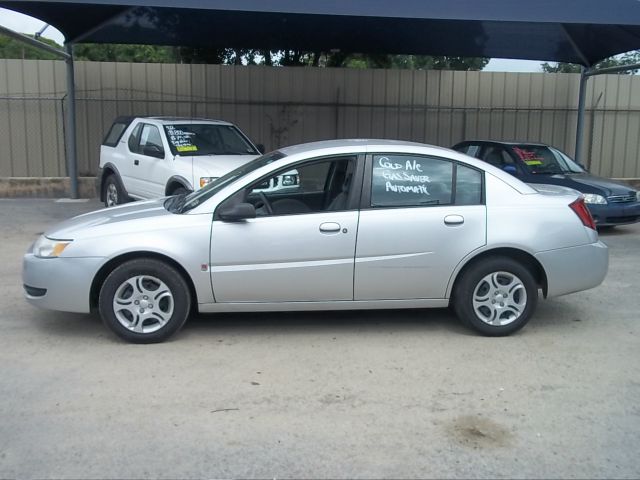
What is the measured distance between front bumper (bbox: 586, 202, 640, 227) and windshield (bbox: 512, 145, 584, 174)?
1.23 meters

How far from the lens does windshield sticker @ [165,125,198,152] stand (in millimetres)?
10047

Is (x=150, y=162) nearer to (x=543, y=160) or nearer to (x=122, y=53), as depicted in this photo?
(x=543, y=160)

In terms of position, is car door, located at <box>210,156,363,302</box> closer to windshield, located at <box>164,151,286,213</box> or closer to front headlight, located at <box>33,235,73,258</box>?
windshield, located at <box>164,151,286,213</box>

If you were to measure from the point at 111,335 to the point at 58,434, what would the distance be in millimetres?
1745

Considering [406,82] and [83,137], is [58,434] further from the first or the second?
[406,82]

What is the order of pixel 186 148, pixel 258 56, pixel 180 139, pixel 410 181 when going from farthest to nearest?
pixel 258 56 → pixel 180 139 → pixel 186 148 → pixel 410 181

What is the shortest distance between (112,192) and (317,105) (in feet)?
19.5

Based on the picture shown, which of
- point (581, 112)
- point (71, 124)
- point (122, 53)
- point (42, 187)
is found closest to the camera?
point (71, 124)

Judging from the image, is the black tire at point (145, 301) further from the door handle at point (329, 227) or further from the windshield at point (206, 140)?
the windshield at point (206, 140)

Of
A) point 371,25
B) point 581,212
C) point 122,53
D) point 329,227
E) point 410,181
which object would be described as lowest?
point 329,227

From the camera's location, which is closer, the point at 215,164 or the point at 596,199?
the point at 215,164

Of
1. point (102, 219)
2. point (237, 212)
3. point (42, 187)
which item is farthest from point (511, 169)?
point (42, 187)

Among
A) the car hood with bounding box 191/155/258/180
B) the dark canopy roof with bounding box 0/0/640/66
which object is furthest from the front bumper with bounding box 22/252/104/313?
the dark canopy roof with bounding box 0/0/640/66

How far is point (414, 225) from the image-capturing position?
550cm
